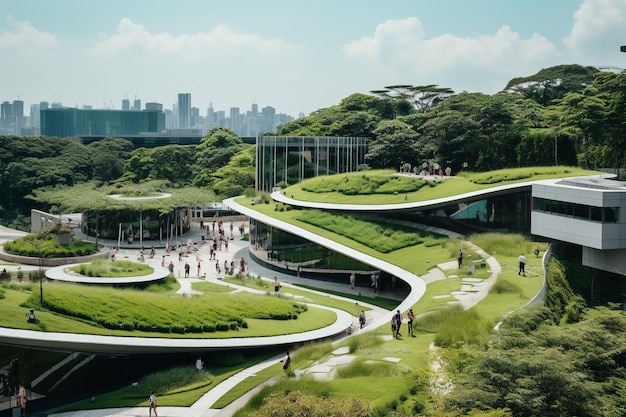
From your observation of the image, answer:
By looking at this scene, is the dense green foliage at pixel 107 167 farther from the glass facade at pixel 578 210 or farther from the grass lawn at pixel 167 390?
the grass lawn at pixel 167 390

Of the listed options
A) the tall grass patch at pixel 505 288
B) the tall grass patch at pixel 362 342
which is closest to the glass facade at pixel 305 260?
the tall grass patch at pixel 505 288

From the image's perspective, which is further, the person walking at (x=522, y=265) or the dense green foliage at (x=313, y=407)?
the person walking at (x=522, y=265)

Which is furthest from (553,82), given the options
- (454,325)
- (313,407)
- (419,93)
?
(313,407)

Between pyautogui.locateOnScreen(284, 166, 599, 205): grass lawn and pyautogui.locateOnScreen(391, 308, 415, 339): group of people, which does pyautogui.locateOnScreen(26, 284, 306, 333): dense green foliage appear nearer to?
pyautogui.locateOnScreen(391, 308, 415, 339): group of people

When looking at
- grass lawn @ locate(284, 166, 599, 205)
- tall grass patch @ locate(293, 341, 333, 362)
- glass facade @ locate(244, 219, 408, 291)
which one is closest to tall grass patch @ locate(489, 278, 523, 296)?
tall grass patch @ locate(293, 341, 333, 362)

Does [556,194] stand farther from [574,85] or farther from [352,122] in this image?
[574,85]

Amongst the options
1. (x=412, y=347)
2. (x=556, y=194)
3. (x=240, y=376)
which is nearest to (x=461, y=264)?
(x=556, y=194)

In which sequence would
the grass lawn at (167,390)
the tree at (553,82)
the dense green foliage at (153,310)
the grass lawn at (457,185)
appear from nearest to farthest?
the grass lawn at (167,390) < the dense green foliage at (153,310) < the grass lawn at (457,185) < the tree at (553,82)

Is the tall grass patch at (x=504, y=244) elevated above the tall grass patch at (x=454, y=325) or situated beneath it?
elevated above
